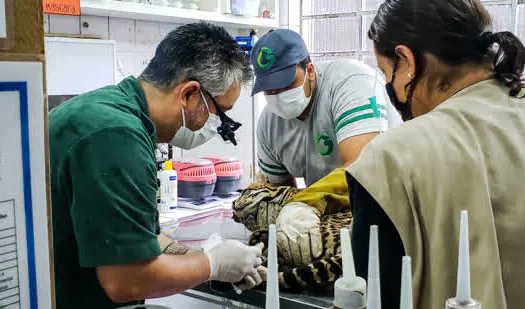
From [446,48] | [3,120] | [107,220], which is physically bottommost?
[107,220]

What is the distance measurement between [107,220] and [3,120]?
26.3 inches

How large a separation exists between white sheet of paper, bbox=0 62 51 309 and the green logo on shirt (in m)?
1.80

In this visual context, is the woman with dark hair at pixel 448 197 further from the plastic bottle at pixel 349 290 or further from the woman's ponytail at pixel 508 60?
the plastic bottle at pixel 349 290

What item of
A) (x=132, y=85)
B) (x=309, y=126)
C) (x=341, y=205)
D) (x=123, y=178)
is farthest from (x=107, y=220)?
(x=309, y=126)

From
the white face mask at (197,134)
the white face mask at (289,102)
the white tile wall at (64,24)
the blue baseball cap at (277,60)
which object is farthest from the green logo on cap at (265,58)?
the white tile wall at (64,24)

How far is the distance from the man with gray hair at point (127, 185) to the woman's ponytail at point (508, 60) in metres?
0.77

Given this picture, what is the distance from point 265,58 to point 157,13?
1233 mm

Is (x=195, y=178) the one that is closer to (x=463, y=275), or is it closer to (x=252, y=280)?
(x=252, y=280)

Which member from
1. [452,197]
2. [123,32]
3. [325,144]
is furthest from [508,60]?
[123,32]

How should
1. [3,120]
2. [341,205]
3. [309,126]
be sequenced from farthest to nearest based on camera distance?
[309,126]
[341,205]
[3,120]

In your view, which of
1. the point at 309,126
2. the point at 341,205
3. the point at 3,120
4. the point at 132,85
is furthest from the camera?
the point at 309,126

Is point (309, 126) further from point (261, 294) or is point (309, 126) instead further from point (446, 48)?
point (446, 48)

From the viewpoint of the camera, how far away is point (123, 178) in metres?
1.12

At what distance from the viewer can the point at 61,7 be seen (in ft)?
7.89
